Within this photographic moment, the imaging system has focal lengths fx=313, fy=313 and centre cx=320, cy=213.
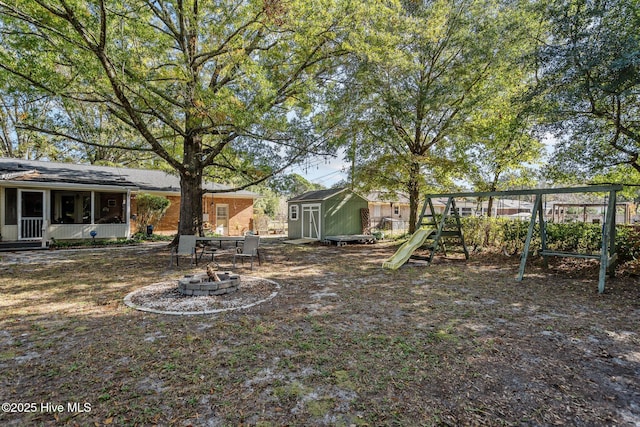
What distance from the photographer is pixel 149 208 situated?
53.0ft

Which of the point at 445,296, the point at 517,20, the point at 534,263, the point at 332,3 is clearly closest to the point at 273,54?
the point at 332,3

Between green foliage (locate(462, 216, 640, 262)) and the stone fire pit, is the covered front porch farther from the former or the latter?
green foliage (locate(462, 216, 640, 262))

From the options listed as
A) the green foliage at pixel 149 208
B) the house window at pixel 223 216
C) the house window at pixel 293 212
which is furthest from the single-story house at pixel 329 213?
the green foliage at pixel 149 208

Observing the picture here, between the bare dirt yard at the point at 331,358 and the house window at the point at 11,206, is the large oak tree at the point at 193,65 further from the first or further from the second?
the house window at the point at 11,206

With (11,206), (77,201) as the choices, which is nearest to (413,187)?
(77,201)

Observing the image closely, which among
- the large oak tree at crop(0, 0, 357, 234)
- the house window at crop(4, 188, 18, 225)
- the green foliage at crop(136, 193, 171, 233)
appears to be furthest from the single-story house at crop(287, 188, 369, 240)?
the house window at crop(4, 188, 18, 225)

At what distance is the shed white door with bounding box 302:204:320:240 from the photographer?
52.5 ft

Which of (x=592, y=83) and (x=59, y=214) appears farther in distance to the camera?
(x=59, y=214)

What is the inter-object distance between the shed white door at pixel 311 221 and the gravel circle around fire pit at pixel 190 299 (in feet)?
31.6

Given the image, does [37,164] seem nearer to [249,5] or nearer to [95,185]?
[95,185]

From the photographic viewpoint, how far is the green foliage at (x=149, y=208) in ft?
51.9

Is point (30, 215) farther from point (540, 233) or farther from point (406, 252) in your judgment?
point (540, 233)

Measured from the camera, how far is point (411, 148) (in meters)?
13.6

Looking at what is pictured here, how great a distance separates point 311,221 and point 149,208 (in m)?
8.38
